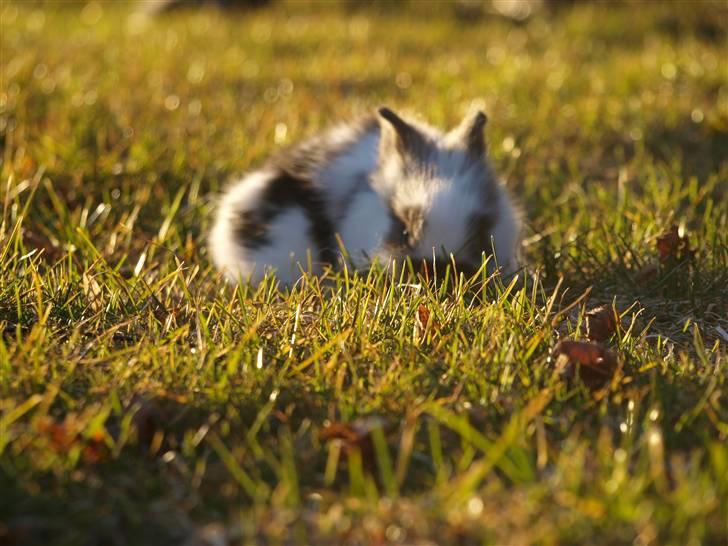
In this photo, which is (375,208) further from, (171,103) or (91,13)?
(91,13)

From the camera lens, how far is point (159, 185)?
5.53 meters

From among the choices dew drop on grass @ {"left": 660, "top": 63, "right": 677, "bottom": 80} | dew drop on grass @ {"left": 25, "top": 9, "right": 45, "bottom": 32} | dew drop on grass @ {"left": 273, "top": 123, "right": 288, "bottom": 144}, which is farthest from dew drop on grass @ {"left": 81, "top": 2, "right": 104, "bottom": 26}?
dew drop on grass @ {"left": 660, "top": 63, "right": 677, "bottom": 80}

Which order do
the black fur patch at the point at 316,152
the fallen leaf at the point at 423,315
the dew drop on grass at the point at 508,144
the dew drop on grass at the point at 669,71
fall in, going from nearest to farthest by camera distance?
the fallen leaf at the point at 423,315
the black fur patch at the point at 316,152
the dew drop on grass at the point at 508,144
the dew drop on grass at the point at 669,71

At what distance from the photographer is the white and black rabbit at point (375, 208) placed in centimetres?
432

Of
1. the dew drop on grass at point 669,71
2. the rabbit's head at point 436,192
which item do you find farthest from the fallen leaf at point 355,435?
the dew drop on grass at point 669,71

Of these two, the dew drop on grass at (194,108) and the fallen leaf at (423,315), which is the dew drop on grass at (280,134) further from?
the fallen leaf at (423,315)

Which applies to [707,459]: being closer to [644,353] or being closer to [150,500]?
[644,353]

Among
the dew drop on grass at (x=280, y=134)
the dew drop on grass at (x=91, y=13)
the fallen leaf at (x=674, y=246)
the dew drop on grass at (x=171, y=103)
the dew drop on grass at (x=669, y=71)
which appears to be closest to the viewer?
the fallen leaf at (x=674, y=246)

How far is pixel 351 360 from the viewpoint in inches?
128

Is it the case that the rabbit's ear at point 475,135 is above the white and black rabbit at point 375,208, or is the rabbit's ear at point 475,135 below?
above

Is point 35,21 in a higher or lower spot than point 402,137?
lower

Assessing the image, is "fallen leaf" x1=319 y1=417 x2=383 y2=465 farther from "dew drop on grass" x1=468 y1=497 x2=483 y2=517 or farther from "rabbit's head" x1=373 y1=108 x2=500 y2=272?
"rabbit's head" x1=373 y1=108 x2=500 y2=272

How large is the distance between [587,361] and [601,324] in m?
0.48

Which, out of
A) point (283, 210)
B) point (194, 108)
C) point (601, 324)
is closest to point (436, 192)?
point (283, 210)
